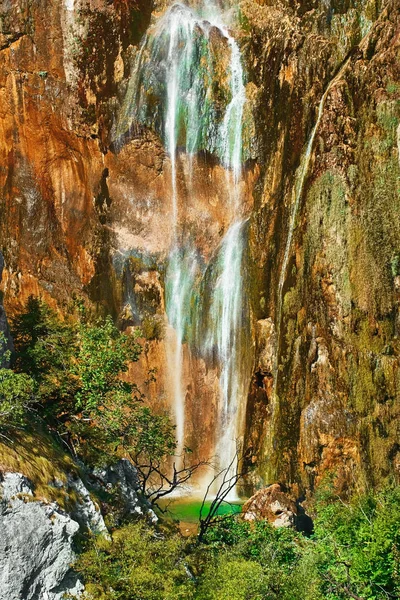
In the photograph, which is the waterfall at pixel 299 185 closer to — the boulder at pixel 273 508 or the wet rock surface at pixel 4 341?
the boulder at pixel 273 508

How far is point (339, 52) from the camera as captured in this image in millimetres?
23500

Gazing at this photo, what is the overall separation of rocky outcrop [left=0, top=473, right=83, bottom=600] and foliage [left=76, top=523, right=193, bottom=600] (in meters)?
0.29

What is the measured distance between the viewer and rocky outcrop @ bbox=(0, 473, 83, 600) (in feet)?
31.7

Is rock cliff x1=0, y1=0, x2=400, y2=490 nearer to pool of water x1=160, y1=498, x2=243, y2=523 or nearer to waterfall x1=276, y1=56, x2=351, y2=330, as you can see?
waterfall x1=276, y1=56, x2=351, y2=330

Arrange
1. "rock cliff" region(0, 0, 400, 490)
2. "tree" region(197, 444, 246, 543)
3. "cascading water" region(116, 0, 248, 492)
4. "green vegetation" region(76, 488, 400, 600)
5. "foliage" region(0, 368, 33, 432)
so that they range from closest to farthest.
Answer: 1. "green vegetation" region(76, 488, 400, 600)
2. "foliage" region(0, 368, 33, 432)
3. "tree" region(197, 444, 246, 543)
4. "rock cliff" region(0, 0, 400, 490)
5. "cascading water" region(116, 0, 248, 492)

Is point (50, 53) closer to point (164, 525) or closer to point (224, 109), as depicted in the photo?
point (224, 109)

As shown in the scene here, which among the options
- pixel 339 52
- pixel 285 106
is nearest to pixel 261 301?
pixel 285 106

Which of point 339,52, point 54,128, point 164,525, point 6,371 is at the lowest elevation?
point 164,525

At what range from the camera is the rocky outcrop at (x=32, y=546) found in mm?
9664

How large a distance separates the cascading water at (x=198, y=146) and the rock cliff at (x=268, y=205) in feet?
1.30

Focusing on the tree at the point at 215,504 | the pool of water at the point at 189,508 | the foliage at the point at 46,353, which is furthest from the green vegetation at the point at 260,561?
the pool of water at the point at 189,508

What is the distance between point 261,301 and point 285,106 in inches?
242

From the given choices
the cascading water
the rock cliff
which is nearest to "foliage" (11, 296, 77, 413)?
the rock cliff

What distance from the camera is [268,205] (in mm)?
25281
